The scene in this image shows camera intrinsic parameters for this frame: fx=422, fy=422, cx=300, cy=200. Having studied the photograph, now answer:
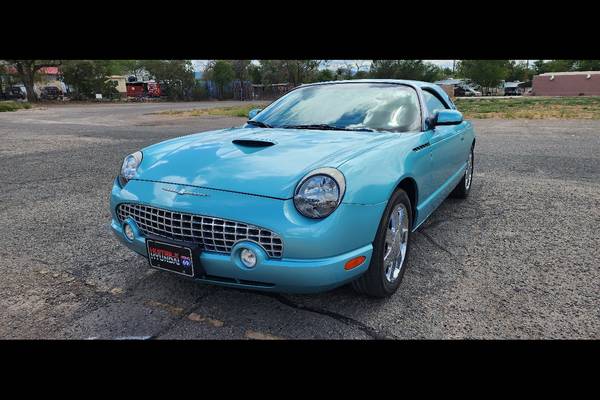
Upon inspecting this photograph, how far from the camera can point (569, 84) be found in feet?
159

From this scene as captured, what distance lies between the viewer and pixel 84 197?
5.35 meters

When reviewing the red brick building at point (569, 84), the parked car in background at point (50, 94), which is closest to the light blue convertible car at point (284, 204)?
the parked car in background at point (50, 94)

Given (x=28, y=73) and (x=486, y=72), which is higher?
(x=28, y=73)

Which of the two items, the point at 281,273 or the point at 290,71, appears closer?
the point at 281,273

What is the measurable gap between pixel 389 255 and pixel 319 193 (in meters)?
0.83

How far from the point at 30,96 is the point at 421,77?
40471mm

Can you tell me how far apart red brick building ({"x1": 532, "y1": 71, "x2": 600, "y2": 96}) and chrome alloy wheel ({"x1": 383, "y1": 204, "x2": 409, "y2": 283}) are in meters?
54.8

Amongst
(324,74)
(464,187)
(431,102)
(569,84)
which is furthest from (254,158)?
(569,84)

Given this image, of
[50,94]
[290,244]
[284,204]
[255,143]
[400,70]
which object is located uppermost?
[400,70]

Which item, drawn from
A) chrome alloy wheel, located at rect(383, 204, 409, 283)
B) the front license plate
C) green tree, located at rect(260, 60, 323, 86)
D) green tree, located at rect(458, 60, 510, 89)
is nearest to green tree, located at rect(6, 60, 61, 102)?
green tree, located at rect(260, 60, 323, 86)

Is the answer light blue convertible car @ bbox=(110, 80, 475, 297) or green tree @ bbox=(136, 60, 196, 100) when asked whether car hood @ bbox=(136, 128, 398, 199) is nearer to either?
light blue convertible car @ bbox=(110, 80, 475, 297)

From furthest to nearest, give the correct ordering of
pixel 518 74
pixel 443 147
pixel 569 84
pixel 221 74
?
pixel 518 74, pixel 569 84, pixel 221 74, pixel 443 147

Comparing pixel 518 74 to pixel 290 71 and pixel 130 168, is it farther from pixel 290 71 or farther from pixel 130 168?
pixel 130 168

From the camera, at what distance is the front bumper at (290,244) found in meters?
2.14
